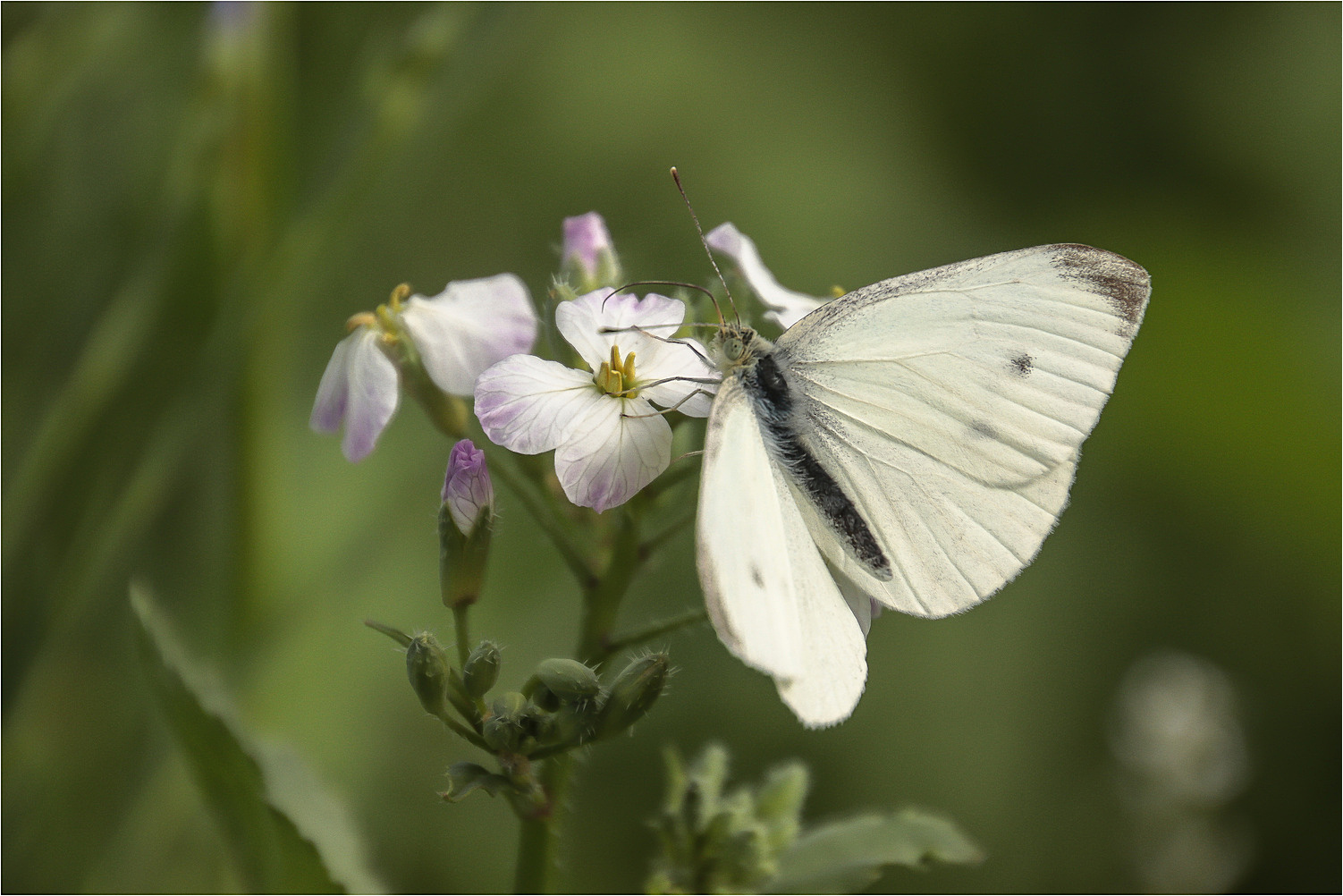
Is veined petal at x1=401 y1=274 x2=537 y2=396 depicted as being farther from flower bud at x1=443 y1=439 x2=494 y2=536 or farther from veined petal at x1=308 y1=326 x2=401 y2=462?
flower bud at x1=443 y1=439 x2=494 y2=536

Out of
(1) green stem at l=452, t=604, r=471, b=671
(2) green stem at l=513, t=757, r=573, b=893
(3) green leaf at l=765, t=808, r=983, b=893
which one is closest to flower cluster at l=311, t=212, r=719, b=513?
(1) green stem at l=452, t=604, r=471, b=671

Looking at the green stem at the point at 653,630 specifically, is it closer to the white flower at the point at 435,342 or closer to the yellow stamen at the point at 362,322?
the white flower at the point at 435,342

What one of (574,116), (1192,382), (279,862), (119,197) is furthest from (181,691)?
(1192,382)

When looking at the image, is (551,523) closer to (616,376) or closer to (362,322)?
(616,376)

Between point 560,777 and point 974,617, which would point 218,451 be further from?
point 974,617

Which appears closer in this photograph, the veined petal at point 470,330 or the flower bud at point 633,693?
the flower bud at point 633,693

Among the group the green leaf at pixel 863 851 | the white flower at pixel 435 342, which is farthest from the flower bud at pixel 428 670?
the green leaf at pixel 863 851
